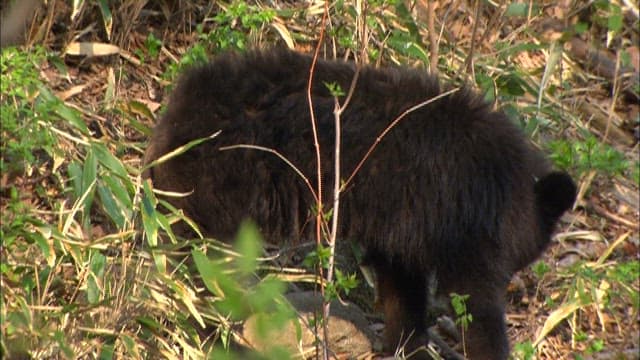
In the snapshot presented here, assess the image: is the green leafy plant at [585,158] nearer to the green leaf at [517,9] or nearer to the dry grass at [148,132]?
the dry grass at [148,132]

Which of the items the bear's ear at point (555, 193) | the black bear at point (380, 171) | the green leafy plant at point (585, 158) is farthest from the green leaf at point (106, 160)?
the green leafy plant at point (585, 158)

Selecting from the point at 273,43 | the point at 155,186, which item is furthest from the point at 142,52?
the point at 155,186

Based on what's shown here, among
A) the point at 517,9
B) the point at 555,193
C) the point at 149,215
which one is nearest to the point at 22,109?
the point at 149,215

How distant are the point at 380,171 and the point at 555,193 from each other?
3.06ft

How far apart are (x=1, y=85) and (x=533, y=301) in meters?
3.62

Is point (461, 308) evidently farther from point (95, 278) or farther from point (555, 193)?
point (95, 278)

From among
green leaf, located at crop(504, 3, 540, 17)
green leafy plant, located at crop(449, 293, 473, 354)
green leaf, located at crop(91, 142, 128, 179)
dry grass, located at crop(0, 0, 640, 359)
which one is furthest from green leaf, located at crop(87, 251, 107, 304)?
green leaf, located at crop(504, 3, 540, 17)

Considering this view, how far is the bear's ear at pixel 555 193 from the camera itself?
5684 mm

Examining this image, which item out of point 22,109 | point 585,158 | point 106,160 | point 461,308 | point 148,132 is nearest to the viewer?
point 22,109

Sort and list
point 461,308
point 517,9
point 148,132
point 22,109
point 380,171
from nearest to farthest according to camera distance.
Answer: point 22,109 < point 461,308 < point 380,171 < point 148,132 < point 517,9

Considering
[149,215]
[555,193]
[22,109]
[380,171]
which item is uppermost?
[22,109]

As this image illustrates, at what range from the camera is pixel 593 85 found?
28.3 feet

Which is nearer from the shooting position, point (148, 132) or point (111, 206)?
point (111, 206)

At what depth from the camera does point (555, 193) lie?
18.7 ft
